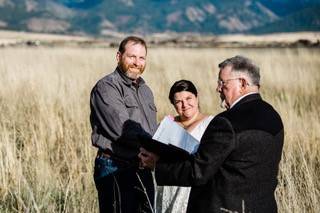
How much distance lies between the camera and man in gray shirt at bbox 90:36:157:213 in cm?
320

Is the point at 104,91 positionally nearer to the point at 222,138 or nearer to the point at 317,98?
the point at 222,138

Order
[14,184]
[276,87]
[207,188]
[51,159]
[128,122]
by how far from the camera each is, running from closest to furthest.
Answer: [207,188], [128,122], [14,184], [51,159], [276,87]

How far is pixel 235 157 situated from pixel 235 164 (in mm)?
39

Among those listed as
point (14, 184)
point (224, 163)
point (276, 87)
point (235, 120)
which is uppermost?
point (276, 87)

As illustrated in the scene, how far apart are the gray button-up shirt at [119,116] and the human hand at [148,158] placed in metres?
0.39

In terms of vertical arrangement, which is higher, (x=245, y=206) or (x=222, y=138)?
(x=222, y=138)

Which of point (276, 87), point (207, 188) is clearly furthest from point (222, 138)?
point (276, 87)

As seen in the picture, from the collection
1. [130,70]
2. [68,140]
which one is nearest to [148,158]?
[130,70]

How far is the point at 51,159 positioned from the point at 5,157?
82cm

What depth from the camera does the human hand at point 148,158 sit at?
2679mm

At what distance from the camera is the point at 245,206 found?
2641 millimetres

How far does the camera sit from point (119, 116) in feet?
10.4

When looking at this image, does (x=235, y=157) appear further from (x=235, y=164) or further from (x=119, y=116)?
(x=119, y=116)

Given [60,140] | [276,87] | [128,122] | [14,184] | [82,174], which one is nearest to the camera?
[128,122]
